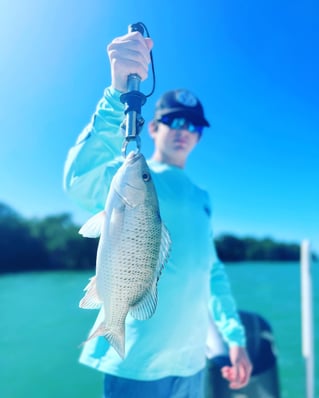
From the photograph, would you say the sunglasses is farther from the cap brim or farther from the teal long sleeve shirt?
the teal long sleeve shirt

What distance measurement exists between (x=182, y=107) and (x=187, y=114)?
43 millimetres

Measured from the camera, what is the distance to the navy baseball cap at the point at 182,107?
1565mm

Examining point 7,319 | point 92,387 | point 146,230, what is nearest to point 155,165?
point 146,230

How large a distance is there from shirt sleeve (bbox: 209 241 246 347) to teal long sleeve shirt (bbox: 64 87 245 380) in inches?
10.8

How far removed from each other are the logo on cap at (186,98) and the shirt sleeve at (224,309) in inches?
32.0

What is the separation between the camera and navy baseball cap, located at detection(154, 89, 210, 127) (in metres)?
1.57

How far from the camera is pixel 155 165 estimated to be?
5.11 ft

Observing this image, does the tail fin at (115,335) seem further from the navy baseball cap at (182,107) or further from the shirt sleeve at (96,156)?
the navy baseball cap at (182,107)

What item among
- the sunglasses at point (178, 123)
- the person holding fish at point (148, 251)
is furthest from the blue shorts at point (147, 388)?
the sunglasses at point (178, 123)

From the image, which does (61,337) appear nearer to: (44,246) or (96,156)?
(96,156)

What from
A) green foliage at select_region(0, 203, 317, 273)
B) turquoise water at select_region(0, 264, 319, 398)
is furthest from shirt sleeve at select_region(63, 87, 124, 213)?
green foliage at select_region(0, 203, 317, 273)

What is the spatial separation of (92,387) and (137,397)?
267cm

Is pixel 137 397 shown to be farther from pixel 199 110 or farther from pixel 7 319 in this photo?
pixel 7 319

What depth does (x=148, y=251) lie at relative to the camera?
2.72ft
